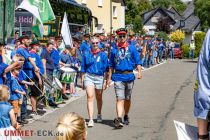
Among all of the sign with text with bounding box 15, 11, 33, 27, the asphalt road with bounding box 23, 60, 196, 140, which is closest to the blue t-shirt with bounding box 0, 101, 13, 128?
the asphalt road with bounding box 23, 60, 196, 140

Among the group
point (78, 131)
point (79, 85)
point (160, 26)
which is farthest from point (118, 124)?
point (160, 26)

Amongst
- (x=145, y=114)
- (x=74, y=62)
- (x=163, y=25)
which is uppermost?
(x=163, y=25)

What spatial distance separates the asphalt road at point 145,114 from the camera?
363 inches

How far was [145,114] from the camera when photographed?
11.6 m

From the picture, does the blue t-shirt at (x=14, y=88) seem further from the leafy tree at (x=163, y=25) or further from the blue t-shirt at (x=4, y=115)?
the leafy tree at (x=163, y=25)

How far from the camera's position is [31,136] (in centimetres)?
896

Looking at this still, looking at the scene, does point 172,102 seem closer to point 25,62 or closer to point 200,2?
point 25,62

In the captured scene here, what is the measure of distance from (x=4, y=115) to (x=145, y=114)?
216 inches

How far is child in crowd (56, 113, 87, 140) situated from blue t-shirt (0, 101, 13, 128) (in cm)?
315

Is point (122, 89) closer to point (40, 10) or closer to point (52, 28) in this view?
point (40, 10)

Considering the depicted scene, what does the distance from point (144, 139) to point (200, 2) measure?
30.8m

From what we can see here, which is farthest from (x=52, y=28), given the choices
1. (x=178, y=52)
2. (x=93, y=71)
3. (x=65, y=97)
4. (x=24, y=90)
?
(x=178, y=52)

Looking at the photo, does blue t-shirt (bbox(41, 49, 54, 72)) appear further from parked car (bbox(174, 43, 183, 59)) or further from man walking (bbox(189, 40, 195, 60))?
parked car (bbox(174, 43, 183, 59))

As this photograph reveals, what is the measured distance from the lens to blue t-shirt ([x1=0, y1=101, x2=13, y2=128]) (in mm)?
6465
